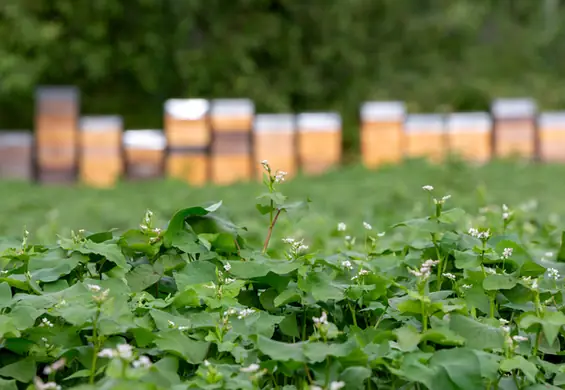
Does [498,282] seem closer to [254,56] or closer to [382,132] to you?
[382,132]

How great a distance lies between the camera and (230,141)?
9.91 metres

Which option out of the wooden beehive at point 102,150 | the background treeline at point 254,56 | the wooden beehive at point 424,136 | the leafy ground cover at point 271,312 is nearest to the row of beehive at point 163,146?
the wooden beehive at point 102,150

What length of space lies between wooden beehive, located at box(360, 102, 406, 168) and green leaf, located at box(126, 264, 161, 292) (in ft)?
27.7

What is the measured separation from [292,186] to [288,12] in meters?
8.45

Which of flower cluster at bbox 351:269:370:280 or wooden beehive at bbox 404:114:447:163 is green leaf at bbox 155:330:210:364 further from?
wooden beehive at bbox 404:114:447:163

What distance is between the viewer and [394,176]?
791 centimetres

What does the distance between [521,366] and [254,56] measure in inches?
541

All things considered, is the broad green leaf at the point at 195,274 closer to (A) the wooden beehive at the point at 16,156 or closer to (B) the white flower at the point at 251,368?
(B) the white flower at the point at 251,368

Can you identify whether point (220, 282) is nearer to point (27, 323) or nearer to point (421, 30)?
point (27, 323)

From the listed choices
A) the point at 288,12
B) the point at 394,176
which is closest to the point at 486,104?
the point at 288,12

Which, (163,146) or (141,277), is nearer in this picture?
(141,277)

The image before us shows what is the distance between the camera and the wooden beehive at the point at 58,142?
997 cm

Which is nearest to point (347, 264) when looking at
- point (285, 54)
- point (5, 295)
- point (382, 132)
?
point (5, 295)

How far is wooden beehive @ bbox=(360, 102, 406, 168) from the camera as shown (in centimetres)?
1054
